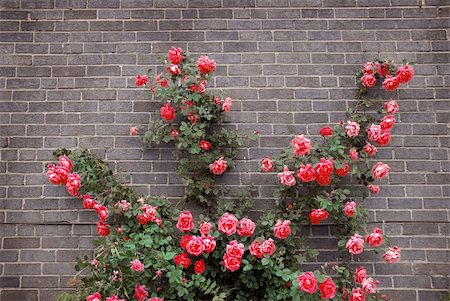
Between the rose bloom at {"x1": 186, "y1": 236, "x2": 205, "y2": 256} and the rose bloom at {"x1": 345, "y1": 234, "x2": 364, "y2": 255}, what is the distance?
2.90 feet

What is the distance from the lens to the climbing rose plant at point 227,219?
2.96m

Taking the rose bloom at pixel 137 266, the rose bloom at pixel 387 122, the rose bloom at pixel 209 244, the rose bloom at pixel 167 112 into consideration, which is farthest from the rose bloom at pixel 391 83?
the rose bloom at pixel 137 266

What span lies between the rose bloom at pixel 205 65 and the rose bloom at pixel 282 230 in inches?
40.5

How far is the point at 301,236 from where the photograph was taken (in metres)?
3.34

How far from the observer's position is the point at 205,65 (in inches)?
126

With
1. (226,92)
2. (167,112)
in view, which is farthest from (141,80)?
(226,92)

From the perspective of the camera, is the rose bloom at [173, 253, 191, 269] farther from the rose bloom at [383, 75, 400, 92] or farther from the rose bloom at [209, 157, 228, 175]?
the rose bloom at [383, 75, 400, 92]

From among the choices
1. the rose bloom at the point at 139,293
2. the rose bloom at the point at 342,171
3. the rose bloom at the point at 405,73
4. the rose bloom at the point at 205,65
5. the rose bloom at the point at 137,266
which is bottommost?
the rose bloom at the point at 139,293

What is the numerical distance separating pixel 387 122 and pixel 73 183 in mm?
1960

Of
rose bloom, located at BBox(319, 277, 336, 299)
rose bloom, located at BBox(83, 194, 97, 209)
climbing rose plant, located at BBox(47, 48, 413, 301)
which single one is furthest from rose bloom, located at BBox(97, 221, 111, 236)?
rose bloom, located at BBox(319, 277, 336, 299)

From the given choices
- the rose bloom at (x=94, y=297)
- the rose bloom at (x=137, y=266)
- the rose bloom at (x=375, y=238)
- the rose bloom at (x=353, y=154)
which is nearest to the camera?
the rose bloom at (x=94, y=297)

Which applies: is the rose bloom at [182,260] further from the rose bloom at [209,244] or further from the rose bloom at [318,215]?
the rose bloom at [318,215]

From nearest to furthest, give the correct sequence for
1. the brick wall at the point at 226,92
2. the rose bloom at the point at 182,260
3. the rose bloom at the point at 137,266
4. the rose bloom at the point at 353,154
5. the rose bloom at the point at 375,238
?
1. the rose bloom at the point at 137,266
2. the rose bloom at the point at 182,260
3. the rose bloom at the point at 375,238
4. the rose bloom at the point at 353,154
5. the brick wall at the point at 226,92

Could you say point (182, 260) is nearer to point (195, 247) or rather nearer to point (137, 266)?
point (195, 247)
